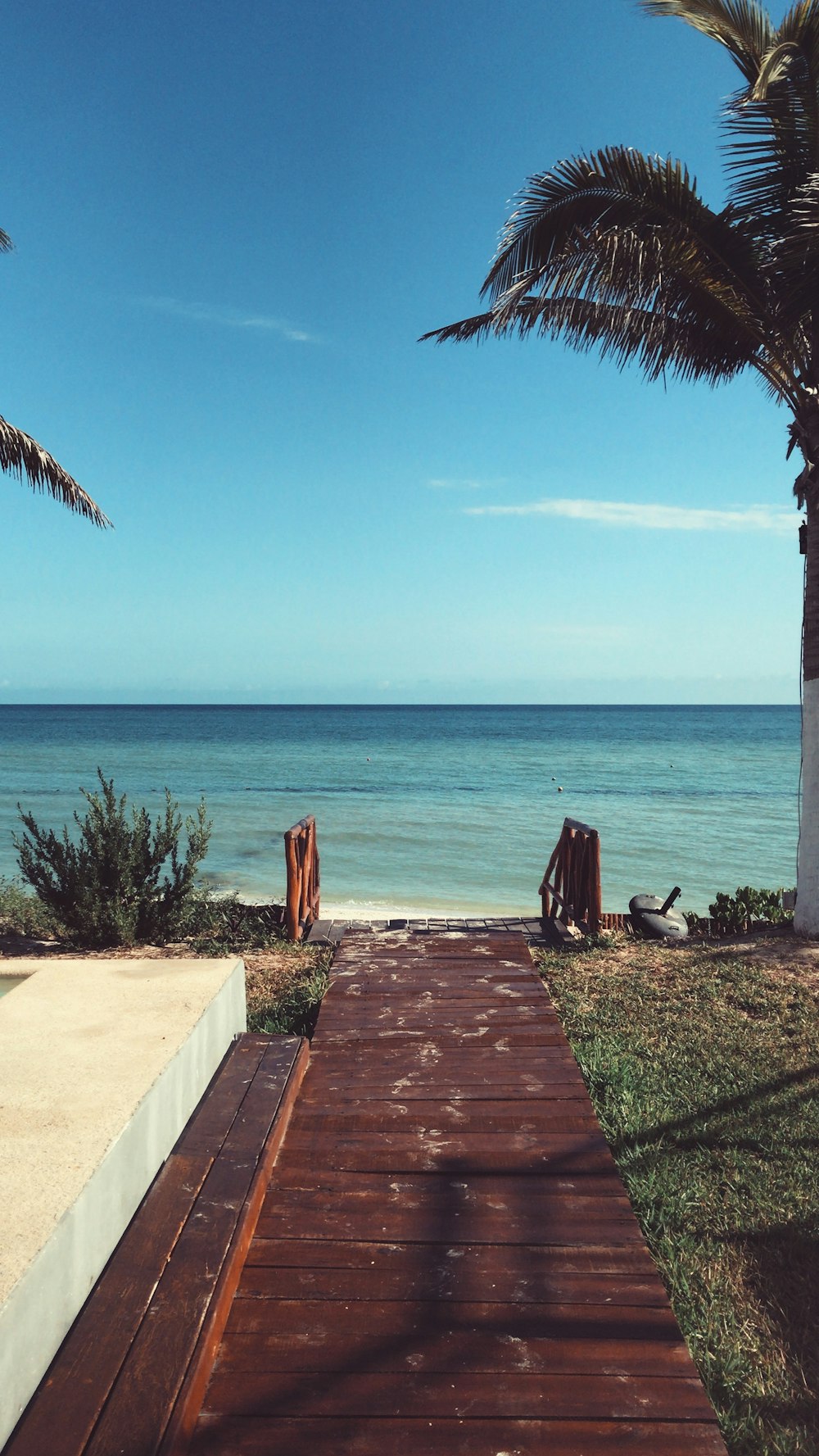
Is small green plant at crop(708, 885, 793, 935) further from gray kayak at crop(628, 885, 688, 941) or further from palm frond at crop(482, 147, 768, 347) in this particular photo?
palm frond at crop(482, 147, 768, 347)

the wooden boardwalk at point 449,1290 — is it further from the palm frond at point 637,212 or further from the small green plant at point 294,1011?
the palm frond at point 637,212

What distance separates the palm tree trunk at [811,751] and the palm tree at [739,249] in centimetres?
1

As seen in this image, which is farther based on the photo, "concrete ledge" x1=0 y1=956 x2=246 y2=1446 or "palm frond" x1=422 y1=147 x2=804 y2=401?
"palm frond" x1=422 y1=147 x2=804 y2=401

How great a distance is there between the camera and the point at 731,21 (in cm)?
703

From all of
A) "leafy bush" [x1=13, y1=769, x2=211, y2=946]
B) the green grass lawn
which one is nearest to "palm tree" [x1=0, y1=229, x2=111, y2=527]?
"leafy bush" [x1=13, y1=769, x2=211, y2=946]

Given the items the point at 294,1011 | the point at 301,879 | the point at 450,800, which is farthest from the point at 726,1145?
the point at 450,800

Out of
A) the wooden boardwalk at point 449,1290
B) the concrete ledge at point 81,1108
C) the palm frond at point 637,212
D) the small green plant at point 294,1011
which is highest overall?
the palm frond at point 637,212

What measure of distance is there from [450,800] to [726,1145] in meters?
29.2

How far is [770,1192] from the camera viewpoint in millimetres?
3625

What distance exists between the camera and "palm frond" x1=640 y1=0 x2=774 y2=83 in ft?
22.9

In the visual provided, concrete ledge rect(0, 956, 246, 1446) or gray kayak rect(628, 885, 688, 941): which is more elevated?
concrete ledge rect(0, 956, 246, 1446)

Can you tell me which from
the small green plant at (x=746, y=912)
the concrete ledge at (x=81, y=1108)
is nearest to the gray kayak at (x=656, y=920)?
the small green plant at (x=746, y=912)

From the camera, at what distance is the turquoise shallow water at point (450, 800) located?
17750 millimetres

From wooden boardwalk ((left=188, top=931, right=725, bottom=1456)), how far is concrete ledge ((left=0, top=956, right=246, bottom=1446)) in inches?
17.4
